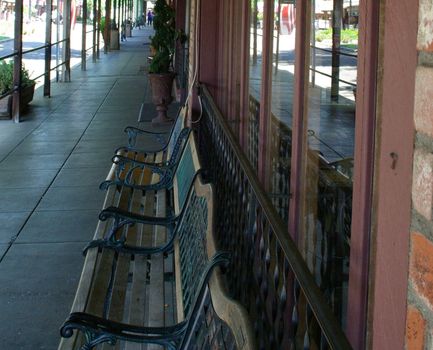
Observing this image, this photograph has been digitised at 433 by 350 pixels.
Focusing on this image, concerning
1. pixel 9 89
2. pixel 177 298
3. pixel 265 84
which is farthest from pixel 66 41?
pixel 177 298

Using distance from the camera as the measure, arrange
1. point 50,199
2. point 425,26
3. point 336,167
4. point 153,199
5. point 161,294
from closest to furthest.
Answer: point 425,26
point 336,167
point 161,294
point 153,199
point 50,199

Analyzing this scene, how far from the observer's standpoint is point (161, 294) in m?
3.28

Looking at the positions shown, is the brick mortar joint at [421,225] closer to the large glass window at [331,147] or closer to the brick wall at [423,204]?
the brick wall at [423,204]

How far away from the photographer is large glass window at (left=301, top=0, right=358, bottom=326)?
2.29m

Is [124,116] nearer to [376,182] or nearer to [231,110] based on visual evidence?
[231,110]

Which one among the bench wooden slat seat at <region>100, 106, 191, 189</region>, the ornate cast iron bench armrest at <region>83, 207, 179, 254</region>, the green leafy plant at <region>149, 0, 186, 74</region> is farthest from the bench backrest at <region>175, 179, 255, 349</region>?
the green leafy plant at <region>149, 0, 186, 74</region>

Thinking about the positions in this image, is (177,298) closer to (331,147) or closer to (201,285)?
(201,285)

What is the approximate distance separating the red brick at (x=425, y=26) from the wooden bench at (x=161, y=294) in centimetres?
81

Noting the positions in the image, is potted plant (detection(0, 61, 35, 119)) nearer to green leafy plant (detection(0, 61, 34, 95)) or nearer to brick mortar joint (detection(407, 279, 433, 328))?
green leafy plant (detection(0, 61, 34, 95))

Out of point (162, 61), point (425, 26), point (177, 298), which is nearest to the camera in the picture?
point (425, 26)

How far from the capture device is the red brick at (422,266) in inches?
44.8

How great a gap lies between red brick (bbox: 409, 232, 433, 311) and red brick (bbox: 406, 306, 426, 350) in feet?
0.15

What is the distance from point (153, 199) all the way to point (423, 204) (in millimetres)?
3946

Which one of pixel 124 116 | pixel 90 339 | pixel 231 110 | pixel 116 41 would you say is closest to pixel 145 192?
pixel 231 110
